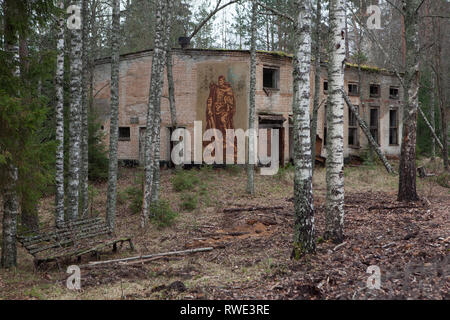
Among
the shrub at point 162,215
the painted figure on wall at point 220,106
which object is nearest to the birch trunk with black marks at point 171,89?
the painted figure on wall at point 220,106

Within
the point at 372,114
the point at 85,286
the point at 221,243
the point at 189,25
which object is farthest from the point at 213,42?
the point at 85,286

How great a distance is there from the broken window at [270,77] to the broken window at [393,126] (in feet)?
37.2

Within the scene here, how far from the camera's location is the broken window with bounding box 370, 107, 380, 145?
26812mm

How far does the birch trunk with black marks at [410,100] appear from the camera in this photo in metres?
11.2

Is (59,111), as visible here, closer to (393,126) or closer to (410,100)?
(410,100)

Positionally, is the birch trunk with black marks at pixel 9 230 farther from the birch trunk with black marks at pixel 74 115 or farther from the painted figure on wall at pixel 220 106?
the painted figure on wall at pixel 220 106

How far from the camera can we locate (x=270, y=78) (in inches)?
859

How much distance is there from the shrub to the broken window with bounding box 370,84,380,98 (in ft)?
65.7

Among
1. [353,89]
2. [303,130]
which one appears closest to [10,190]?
[303,130]

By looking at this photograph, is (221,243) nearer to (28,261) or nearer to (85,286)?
(85,286)

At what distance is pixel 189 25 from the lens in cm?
2588

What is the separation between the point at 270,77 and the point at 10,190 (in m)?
17.3

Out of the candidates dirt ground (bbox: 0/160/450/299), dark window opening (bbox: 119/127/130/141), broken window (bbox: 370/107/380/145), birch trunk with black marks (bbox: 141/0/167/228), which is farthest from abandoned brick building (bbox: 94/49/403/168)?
birch trunk with black marks (bbox: 141/0/167/228)
